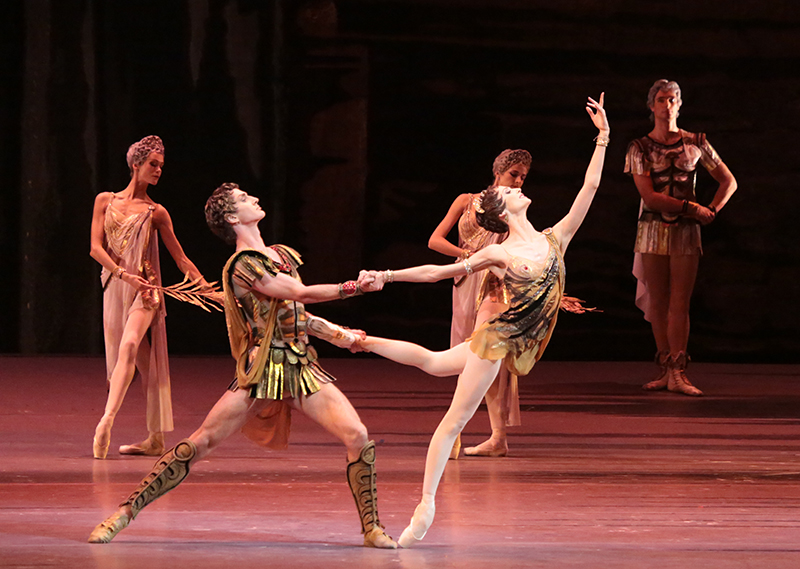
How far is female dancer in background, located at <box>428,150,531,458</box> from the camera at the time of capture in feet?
18.9

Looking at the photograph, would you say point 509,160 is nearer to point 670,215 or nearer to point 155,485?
point 155,485

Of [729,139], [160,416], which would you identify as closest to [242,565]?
[160,416]

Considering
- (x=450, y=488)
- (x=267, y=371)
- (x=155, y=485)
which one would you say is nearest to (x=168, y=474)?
(x=155, y=485)

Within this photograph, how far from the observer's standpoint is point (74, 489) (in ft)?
→ 16.3

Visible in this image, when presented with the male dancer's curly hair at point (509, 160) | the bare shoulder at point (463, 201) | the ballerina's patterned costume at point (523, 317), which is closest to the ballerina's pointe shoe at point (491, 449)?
the bare shoulder at point (463, 201)

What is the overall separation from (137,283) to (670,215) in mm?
3835

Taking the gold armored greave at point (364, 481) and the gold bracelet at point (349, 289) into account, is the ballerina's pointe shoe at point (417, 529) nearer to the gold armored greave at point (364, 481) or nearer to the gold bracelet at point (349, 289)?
the gold armored greave at point (364, 481)

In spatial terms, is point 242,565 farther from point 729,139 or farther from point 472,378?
point 729,139

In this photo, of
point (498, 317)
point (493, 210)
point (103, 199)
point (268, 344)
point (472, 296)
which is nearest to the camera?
point (268, 344)

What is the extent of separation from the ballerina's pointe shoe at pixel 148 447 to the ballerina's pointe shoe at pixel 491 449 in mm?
1466

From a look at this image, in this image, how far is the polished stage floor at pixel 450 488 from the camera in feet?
13.0

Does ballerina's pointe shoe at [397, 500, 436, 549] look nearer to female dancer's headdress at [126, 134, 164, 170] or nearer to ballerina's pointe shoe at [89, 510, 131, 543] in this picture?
ballerina's pointe shoe at [89, 510, 131, 543]

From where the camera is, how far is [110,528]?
4055mm

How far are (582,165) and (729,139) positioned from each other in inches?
47.6
